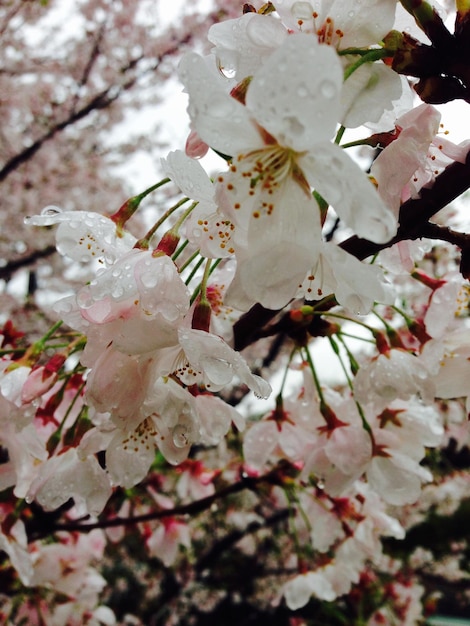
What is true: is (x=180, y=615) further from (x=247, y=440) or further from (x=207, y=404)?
(x=207, y=404)

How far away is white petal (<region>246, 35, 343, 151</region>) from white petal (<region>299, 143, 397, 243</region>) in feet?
0.06

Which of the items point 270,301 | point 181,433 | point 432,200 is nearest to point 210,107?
point 270,301

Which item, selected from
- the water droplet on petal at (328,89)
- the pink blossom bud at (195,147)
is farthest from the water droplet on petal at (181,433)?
the water droplet on petal at (328,89)

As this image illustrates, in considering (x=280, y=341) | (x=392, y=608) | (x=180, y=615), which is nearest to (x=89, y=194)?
(x=280, y=341)

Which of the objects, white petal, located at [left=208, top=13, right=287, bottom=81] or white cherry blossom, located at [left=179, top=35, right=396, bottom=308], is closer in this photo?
white cherry blossom, located at [left=179, top=35, right=396, bottom=308]

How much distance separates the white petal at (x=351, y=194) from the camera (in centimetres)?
41

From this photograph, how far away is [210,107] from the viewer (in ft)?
1.53

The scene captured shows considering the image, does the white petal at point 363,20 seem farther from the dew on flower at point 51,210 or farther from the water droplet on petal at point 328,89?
the dew on flower at point 51,210

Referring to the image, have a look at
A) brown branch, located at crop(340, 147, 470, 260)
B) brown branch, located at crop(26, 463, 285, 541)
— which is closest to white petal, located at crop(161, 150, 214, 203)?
brown branch, located at crop(340, 147, 470, 260)

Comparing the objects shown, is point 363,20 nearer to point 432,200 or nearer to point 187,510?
point 432,200

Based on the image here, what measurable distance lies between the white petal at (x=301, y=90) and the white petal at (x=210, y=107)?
4 cm

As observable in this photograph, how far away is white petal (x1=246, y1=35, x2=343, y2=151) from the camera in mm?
403

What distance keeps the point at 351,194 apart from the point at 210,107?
148mm

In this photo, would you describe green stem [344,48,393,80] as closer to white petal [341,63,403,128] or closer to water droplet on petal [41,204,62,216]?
white petal [341,63,403,128]
